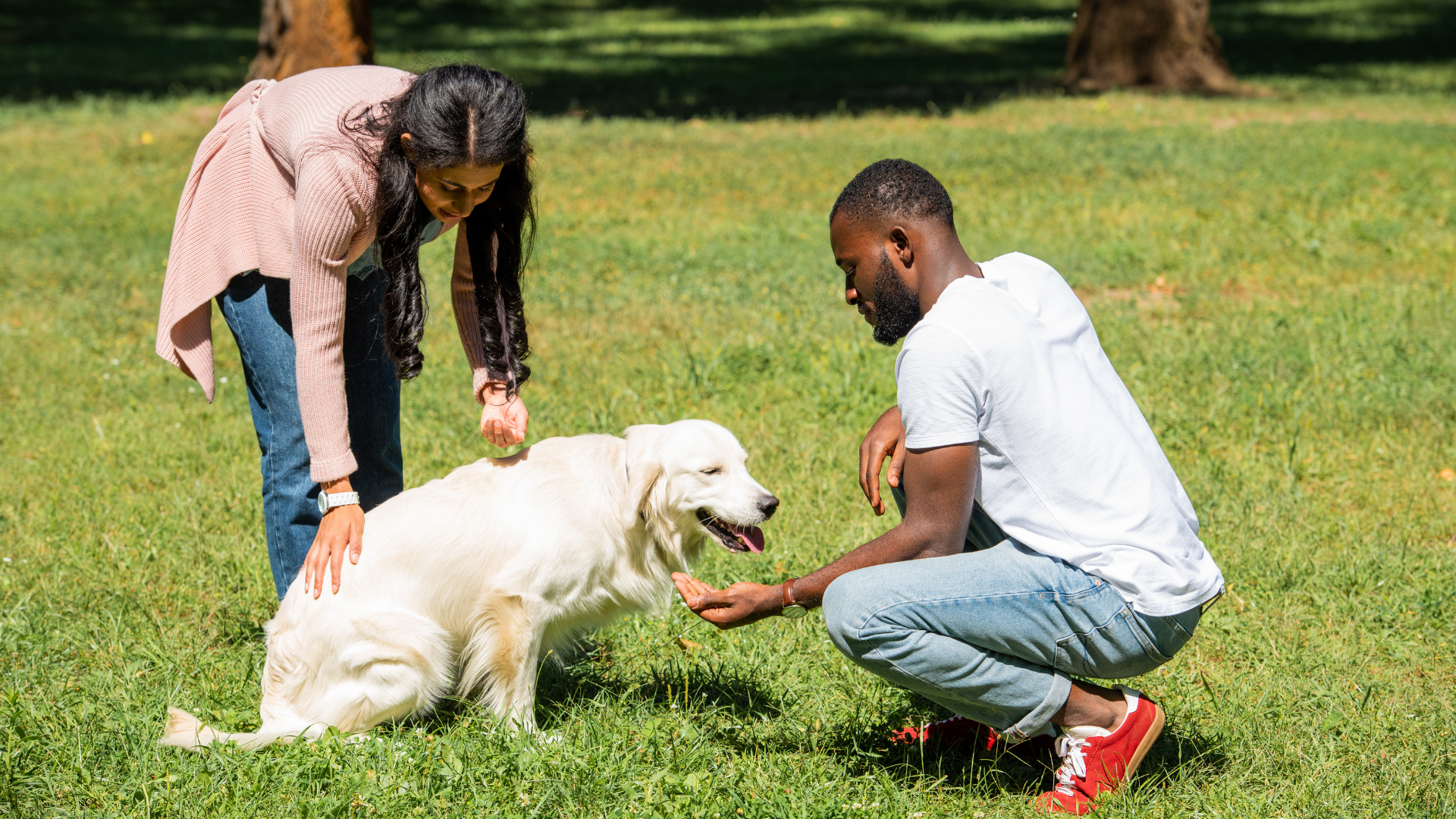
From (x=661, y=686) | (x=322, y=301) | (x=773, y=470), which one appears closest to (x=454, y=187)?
(x=322, y=301)

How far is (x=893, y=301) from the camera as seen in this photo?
117 inches

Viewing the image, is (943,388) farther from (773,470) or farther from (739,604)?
(773,470)

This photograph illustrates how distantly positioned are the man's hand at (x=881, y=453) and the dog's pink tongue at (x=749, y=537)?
35 cm

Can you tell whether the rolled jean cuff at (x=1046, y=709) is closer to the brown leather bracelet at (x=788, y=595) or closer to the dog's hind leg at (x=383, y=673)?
the brown leather bracelet at (x=788, y=595)

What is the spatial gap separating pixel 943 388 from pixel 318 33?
12.2m

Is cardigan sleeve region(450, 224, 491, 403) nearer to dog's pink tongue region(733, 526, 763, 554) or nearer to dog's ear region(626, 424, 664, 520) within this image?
dog's ear region(626, 424, 664, 520)

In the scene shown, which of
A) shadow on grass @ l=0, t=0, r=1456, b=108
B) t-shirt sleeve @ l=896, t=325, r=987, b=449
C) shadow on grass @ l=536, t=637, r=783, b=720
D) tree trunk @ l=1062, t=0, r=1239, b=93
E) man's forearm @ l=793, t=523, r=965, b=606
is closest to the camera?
t-shirt sleeve @ l=896, t=325, r=987, b=449

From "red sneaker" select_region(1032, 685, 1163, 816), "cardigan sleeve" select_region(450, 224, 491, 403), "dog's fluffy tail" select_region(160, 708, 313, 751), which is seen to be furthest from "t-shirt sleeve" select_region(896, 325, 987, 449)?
"dog's fluffy tail" select_region(160, 708, 313, 751)

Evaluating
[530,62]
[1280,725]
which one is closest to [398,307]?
[1280,725]

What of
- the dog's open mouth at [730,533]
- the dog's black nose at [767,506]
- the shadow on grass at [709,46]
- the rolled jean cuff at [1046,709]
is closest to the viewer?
the rolled jean cuff at [1046,709]

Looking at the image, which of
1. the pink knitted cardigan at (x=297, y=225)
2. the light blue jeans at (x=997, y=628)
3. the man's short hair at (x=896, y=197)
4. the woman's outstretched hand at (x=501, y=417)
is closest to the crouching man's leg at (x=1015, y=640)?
the light blue jeans at (x=997, y=628)

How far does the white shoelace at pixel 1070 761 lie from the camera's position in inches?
121

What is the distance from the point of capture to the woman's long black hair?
9.53ft

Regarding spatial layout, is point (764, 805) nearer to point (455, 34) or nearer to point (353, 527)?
point (353, 527)
